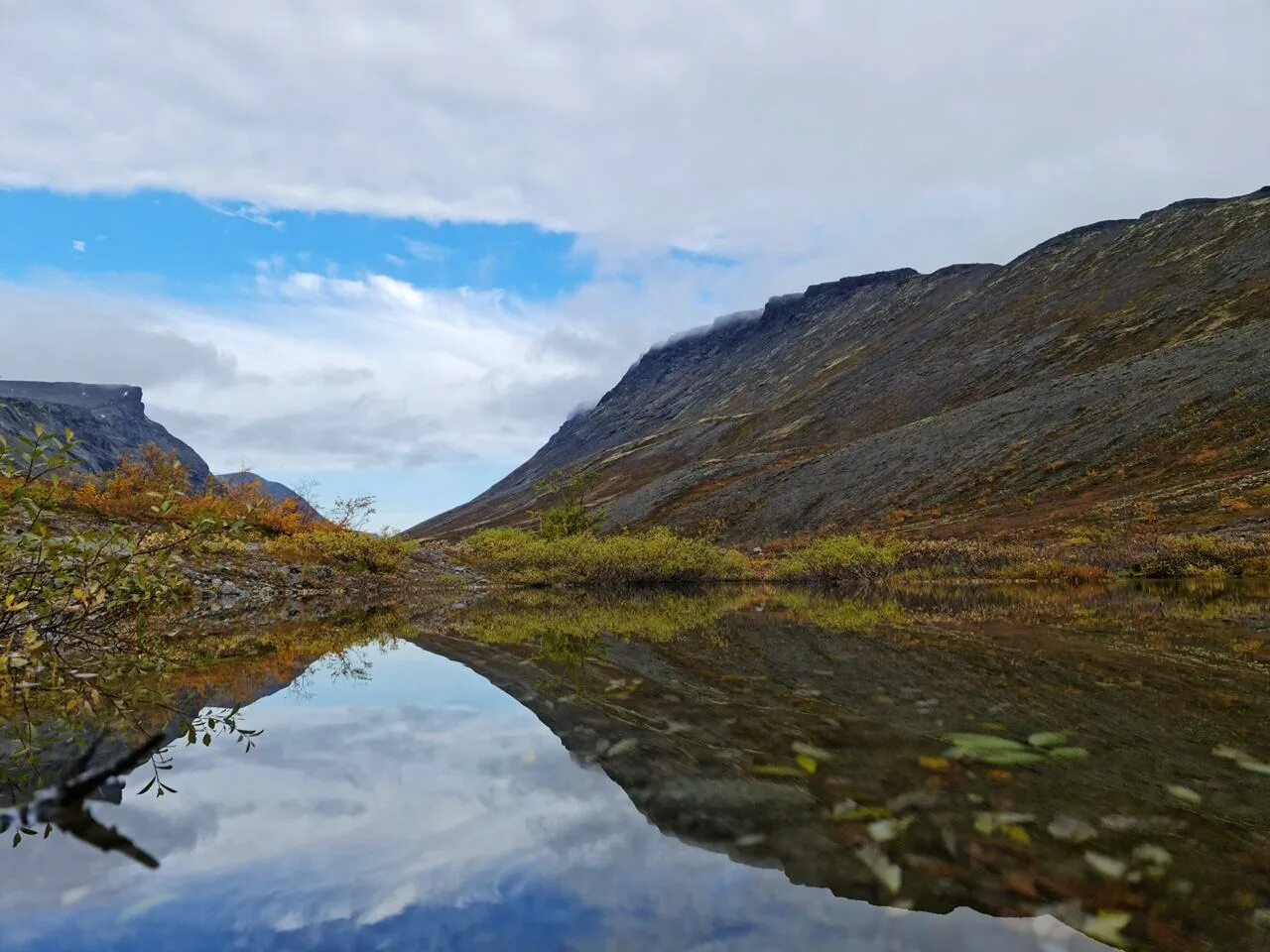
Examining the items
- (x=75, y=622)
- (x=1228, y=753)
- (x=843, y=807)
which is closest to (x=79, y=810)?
(x=843, y=807)

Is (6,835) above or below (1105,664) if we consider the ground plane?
above

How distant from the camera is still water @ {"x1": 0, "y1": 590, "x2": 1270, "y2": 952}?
3.41 m

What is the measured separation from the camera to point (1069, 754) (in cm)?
579

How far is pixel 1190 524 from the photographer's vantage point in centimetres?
3747

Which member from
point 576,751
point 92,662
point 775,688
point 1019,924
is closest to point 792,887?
point 1019,924

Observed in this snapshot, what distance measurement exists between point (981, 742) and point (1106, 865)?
2.37 metres

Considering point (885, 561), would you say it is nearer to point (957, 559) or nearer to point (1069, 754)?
point (957, 559)

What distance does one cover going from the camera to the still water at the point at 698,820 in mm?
3406

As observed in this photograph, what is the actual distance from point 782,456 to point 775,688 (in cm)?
9017

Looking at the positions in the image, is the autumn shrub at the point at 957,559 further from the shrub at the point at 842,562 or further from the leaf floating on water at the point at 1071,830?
the leaf floating on water at the point at 1071,830

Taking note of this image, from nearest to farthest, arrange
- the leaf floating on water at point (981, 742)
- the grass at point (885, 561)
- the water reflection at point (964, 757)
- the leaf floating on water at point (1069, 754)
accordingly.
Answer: the water reflection at point (964, 757) → the leaf floating on water at point (1069, 754) → the leaf floating on water at point (981, 742) → the grass at point (885, 561)

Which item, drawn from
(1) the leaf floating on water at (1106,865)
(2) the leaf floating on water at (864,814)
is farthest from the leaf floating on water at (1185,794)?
(2) the leaf floating on water at (864,814)

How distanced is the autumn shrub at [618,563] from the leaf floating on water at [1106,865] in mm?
32472

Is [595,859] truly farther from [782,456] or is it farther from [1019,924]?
[782,456]
